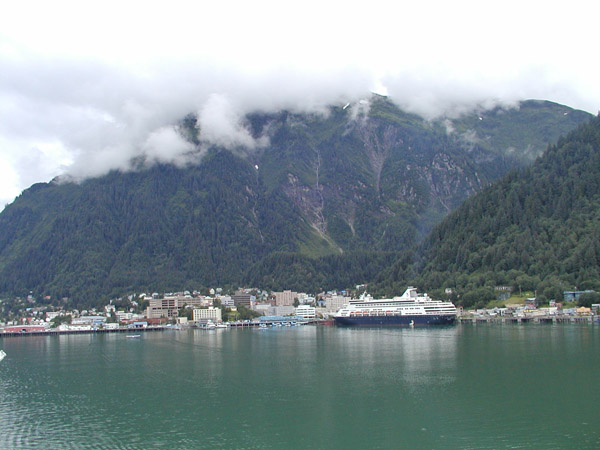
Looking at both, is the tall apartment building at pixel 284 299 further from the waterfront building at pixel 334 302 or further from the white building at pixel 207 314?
the white building at pixel 207 314

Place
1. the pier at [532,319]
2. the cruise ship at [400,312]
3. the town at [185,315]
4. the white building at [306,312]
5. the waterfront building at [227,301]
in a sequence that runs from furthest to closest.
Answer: the waterfront building at [227,301] < the white building at [306,312] < the town at [185,315] < the cruise ship at [400,312] < the pier at [532,319]

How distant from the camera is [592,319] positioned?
10669cm

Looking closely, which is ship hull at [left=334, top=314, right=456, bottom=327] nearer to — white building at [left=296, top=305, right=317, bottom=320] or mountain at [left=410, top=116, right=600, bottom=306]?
mountain at [left=410, top=116, right=600, bottom=306]

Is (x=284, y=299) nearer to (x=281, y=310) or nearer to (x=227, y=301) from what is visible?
(x=281, y=310)

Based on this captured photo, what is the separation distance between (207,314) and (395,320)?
58980mm

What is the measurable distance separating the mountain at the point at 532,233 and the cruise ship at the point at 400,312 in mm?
7354

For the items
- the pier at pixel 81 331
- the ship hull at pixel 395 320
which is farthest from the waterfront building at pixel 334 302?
the pier at pixel 81 331

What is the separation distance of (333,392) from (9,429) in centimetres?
2071

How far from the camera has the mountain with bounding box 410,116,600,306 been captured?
12281cm

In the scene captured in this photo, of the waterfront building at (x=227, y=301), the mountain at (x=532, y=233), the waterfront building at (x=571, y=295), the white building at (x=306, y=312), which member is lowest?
the white building at (x=306, y=312)

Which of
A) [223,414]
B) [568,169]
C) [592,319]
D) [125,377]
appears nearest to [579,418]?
[223,414]

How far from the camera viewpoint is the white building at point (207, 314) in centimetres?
16985

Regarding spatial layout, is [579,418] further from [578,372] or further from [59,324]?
[59,324]

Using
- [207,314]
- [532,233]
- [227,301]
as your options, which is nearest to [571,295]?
[532,233]
